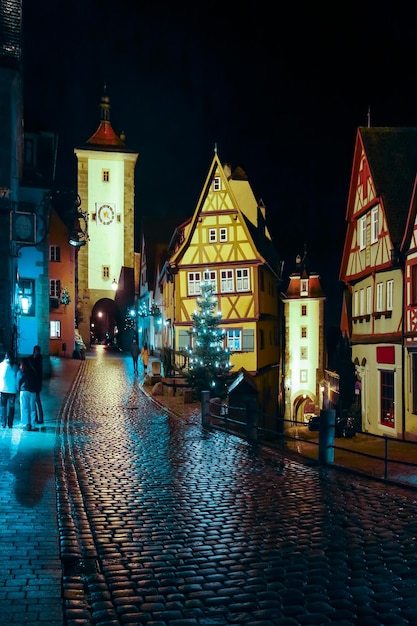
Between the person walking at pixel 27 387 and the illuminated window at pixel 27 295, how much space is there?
1586 centimetres

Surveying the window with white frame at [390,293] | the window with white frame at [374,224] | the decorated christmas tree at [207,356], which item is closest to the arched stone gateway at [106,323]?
the decorated christmas tree at [207,356]

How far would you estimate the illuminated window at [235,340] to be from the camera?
113 ft

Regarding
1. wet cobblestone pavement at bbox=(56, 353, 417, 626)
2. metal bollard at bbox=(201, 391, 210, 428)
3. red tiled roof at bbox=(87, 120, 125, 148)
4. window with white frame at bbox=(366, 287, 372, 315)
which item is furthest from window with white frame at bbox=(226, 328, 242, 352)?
red tiled roof at bbox=(87, 120, 125, 148)

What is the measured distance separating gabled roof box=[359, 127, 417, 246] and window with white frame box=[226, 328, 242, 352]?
13.2 meters

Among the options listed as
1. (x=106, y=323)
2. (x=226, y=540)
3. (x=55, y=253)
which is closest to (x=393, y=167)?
(x=226, y=540)

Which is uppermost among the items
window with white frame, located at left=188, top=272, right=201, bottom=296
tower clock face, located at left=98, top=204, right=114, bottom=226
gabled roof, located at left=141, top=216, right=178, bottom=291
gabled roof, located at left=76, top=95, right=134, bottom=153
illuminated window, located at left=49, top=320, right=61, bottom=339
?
gabled roof, located at left=76, top=95, right=134, bottom=153

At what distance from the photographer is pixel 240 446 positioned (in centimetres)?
1418

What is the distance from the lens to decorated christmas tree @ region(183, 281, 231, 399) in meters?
23.9

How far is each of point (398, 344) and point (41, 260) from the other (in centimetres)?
1784

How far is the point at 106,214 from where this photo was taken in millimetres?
61031

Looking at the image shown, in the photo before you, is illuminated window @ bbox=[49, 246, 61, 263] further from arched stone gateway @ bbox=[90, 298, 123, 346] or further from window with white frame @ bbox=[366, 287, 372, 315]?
window with white frame @ bbox=[366, 287, 372, 315]

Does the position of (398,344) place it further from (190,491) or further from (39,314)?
(39,314)

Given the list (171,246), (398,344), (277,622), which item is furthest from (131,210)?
(277,622)

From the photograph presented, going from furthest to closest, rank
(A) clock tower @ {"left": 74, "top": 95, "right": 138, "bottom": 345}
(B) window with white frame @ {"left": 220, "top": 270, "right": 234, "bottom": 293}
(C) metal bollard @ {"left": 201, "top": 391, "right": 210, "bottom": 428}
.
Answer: (A) clock tower @ {"left": 74, "top": 95, "right": 138, "bottom": 345} → (B) window with white frame @ {"left": 220, "top": 270, "right": 234, "bottom": 293} → (C) metal bollard @ {"left": 201, "top": 391, "right": 210, "bottom": 428}
